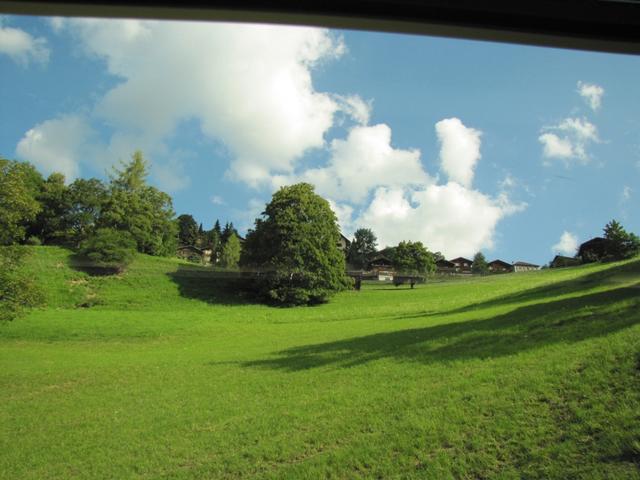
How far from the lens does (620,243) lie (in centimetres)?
712

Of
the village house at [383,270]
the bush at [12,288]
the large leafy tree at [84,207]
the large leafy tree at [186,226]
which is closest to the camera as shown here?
the large leafy tree at [186,226]

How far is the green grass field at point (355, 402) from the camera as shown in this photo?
5.17 metres

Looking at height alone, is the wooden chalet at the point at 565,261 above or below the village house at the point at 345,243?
below

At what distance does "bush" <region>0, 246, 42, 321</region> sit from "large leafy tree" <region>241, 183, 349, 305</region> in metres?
17.4

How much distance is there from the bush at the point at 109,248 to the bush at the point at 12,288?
13.1 ft

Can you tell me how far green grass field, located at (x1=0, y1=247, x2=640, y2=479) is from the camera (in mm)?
5168

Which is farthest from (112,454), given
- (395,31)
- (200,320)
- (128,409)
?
(200,320)

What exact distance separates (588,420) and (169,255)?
23398mm

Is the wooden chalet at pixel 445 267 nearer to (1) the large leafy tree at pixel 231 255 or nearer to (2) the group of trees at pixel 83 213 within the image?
(2) the group of trees at pixel 83 213

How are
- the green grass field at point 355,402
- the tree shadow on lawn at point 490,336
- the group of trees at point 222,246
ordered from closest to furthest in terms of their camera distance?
the green grass field at point 355,402
the tree shadow on lawn at point 490,336
the group of trees at point 222,246

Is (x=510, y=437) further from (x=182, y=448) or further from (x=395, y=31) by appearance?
(x=395, y=31)

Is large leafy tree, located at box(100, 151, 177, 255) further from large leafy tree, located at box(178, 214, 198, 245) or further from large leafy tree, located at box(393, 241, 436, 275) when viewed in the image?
large leafy tree, located at box(393, 241, 436, 275)

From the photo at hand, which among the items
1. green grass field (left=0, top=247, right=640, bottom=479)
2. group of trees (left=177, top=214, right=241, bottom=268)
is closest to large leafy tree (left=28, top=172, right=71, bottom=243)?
green grass field (left=0, top=247, right=640, bottom=479)

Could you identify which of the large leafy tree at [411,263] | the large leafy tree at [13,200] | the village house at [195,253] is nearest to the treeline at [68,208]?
the large leafy tree at [13,200]
